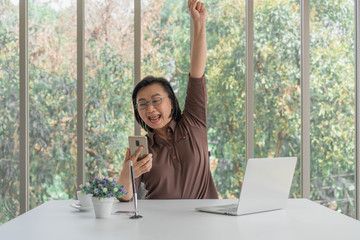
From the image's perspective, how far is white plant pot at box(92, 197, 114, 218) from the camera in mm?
2113

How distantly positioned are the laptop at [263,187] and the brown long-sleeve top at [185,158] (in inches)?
18.6

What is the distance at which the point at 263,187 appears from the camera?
87.0 inches

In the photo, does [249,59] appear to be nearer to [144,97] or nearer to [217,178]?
[217,178]

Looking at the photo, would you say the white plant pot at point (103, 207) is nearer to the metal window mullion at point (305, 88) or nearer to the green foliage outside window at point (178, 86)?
the green foliage outside window at point (178, 86)

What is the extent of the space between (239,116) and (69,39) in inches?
63.9

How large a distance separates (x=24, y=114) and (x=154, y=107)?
76.1 inches

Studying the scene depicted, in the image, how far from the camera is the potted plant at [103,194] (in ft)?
6.94

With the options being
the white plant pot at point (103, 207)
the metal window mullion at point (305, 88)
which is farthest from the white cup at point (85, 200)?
the metal window mullion at point (305, 88)

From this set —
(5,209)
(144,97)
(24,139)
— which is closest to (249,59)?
(144,97)

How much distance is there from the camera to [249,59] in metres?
4.38

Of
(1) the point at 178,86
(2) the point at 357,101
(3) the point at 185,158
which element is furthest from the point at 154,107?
(2) the point at 357,101

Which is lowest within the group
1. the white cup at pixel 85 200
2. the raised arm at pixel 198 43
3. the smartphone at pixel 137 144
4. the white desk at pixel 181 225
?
the white desk at pixel 181 225

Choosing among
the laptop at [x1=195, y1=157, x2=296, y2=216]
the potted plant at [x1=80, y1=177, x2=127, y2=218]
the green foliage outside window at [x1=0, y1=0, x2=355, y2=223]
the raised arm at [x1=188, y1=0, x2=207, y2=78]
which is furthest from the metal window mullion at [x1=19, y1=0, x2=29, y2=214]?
the laptop at [x1=195, y1=157, x2=296, y2=216]

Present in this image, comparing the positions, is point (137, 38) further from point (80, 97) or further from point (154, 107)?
point (154, 107)
